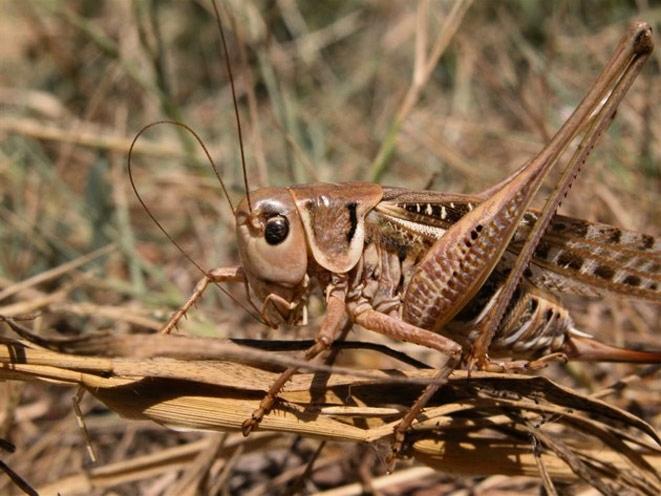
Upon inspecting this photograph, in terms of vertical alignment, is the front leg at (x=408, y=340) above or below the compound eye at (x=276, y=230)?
below

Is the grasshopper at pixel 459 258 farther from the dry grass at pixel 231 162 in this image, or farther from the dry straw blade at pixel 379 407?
the dry grass at pixel 231 162

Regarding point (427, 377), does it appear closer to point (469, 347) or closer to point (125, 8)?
point (469, 347)

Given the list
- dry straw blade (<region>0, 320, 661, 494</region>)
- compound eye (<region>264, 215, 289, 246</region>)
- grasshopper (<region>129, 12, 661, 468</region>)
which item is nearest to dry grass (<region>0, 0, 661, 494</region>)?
dry straw blade (<region>0, 320, 661, 494</region>)

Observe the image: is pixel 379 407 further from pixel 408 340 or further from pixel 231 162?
pixel 231 162

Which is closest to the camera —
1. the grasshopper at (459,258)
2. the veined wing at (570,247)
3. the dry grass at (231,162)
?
the grasshopper at (459,258)

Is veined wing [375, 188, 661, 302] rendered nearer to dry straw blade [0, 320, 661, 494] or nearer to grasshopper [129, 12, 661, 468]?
grasshopper [129, 12, 661, 468]

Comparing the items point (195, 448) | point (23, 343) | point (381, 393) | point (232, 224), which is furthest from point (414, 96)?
point (23, 343)

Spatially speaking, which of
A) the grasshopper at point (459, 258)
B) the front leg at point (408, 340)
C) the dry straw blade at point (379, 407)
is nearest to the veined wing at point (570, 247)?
the grasshopper at point (459, 258)

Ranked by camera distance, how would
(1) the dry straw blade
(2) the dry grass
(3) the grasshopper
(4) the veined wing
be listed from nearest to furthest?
(1) the dry straw blade → (3) the grasshopper → (4) the veined wing → (2) the dry grass
